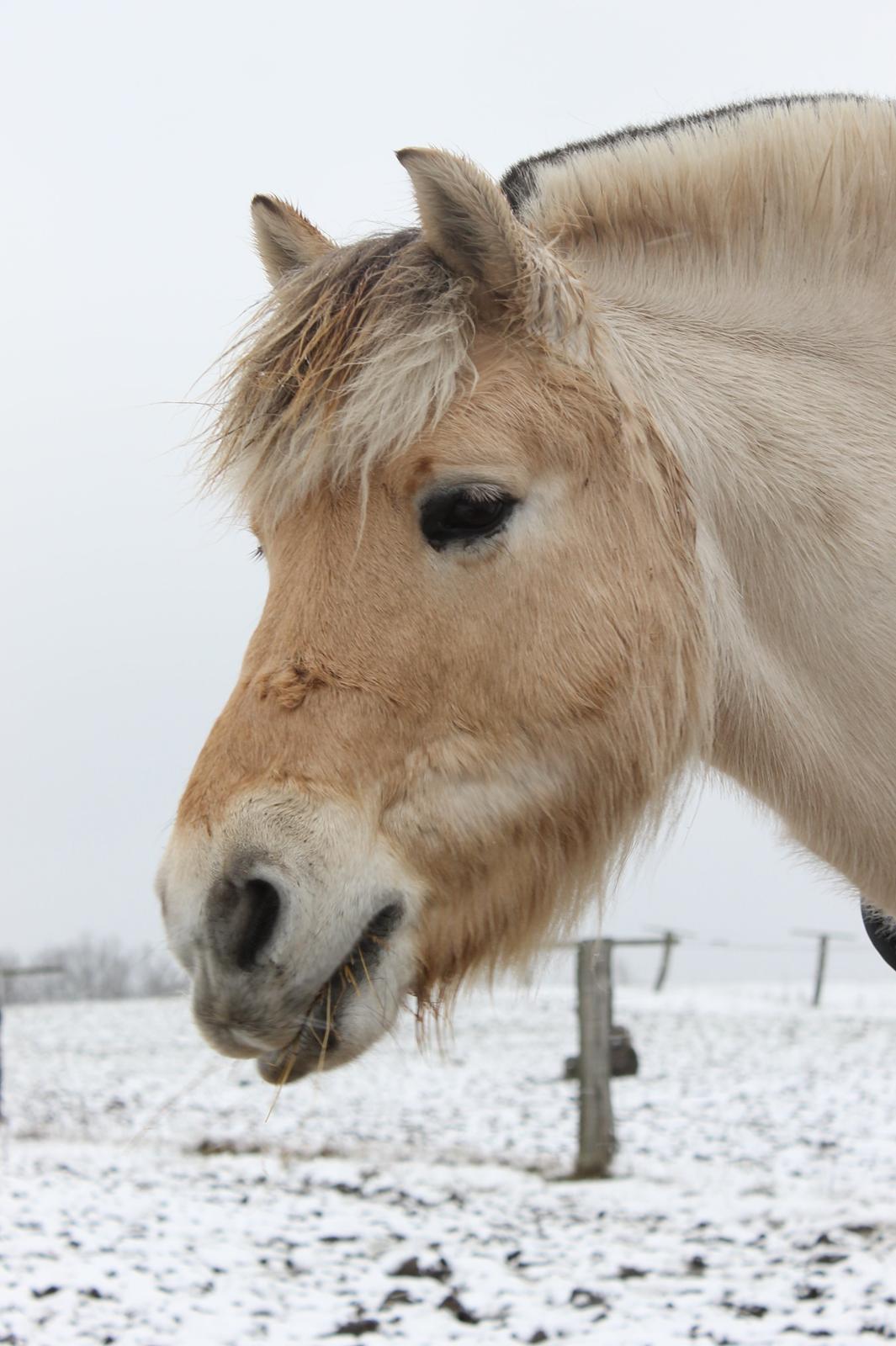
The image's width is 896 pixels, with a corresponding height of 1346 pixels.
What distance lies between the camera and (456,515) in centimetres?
206

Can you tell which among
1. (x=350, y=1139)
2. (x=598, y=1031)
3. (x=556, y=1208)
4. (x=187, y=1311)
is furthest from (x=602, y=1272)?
(x=350, y=1139)

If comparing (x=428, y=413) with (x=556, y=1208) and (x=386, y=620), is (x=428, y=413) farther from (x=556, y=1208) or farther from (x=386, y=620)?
(x=556, y=1208)

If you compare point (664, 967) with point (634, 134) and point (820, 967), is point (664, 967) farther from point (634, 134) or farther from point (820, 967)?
point (634, 134)

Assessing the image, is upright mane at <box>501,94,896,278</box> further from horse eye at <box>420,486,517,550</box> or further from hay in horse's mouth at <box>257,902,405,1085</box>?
hay in horse's mouth at <box>257,902,405,1085</box>

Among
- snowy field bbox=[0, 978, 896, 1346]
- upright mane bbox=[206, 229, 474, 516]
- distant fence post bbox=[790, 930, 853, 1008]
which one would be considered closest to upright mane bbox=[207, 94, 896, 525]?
upright mane bbox=[206, 229, 474, 516]

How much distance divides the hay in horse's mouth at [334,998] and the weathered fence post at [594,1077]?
22.5 feet

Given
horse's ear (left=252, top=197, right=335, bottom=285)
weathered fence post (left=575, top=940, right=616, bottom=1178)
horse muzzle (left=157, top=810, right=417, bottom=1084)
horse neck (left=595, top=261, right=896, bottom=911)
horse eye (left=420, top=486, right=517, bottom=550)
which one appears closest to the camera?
horse muzzle (left=157, top=810, right=417, bottom=1084)

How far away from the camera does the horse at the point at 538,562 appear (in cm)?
194

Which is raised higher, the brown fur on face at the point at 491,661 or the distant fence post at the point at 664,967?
the brown fur on face at the point at 491,661

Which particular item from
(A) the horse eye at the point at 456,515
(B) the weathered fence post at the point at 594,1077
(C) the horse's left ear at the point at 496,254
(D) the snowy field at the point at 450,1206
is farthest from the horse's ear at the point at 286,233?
(B) the weathered fence post at the point at 594,1077

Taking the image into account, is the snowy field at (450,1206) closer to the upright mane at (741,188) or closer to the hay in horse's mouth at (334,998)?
the hay in horse's mouth at (334,998)

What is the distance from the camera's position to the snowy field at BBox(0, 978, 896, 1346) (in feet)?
16.9

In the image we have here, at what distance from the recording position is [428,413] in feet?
6.92

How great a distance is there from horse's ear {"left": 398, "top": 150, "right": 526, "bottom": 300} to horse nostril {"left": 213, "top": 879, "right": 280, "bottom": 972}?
1291 mm
